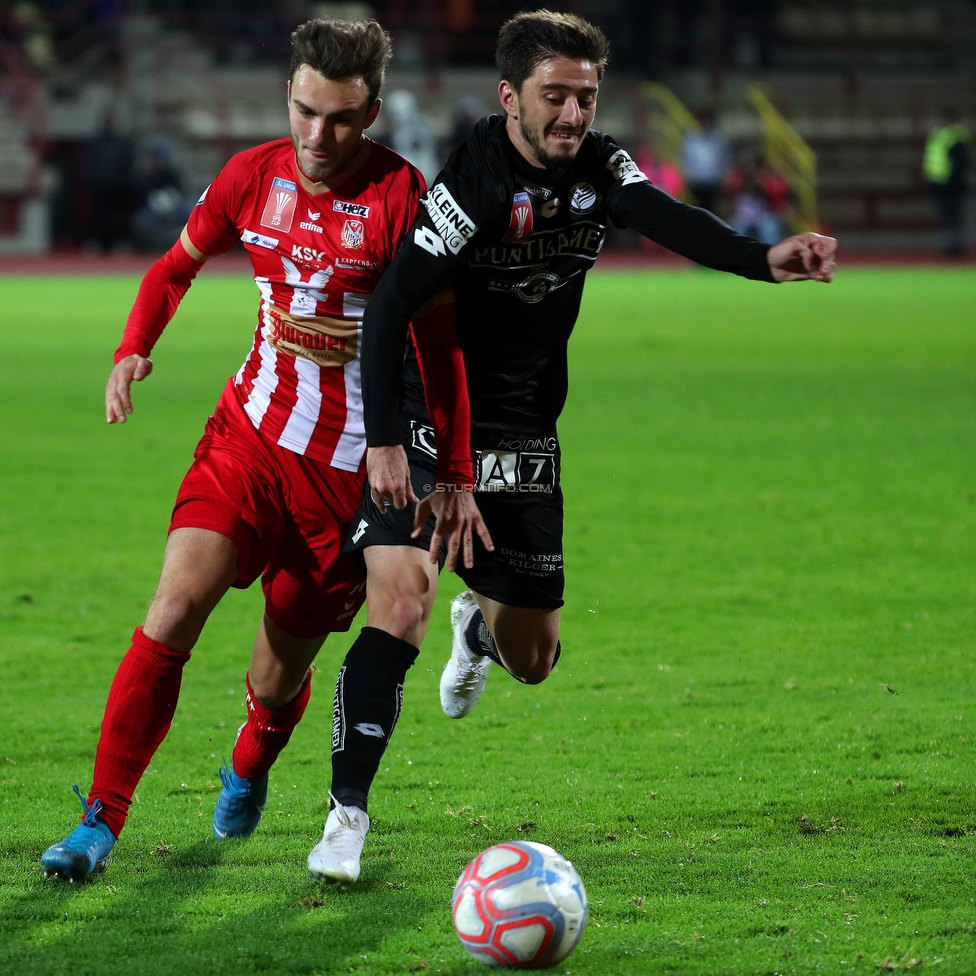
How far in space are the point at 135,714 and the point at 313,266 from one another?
1255mm

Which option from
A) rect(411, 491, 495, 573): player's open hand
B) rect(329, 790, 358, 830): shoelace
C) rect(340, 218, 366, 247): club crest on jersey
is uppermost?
rect(340, 218, 366, 247): club crest on jersey

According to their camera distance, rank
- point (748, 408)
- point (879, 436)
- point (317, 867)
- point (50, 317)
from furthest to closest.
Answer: point (50, 317)
point (748, 408)
point (879, 436)
point (317, 867)

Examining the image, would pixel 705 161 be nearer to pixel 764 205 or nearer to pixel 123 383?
pixel 764 205

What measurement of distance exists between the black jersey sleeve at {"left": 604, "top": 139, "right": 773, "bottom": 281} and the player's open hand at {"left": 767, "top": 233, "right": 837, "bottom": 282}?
5 cm

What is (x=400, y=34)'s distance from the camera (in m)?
37.3

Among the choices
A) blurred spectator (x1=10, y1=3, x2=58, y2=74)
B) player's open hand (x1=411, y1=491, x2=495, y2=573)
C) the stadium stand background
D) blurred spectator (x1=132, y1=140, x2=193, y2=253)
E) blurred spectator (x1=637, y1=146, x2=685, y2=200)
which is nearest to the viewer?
player's open hand (x1=411, y1=491, x2=495, y2=573)

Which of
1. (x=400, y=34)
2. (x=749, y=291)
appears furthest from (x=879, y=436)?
(x=400, y=34)

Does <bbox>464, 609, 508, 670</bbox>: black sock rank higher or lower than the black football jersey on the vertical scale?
lower

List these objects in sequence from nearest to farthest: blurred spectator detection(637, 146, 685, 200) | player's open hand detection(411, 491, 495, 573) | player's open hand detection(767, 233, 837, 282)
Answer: player's open hand detection(767, 233, 837, 282)
player's open hand detection(411, 491, 495, 573)
blurred spectator detection(637, 146, 685, 200)

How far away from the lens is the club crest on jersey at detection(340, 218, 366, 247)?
4.27 metres

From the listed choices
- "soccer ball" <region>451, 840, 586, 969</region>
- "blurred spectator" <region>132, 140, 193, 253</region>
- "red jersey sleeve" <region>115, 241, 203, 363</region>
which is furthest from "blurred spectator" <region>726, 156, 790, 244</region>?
"soccer ball" <region>451, 840, 586, 969</region>

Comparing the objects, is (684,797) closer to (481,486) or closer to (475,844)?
(475,844)

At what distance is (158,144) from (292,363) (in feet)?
88.4

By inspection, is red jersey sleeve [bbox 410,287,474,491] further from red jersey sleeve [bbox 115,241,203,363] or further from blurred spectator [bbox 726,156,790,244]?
blurred spectator [bbox 726,156,790,244]
